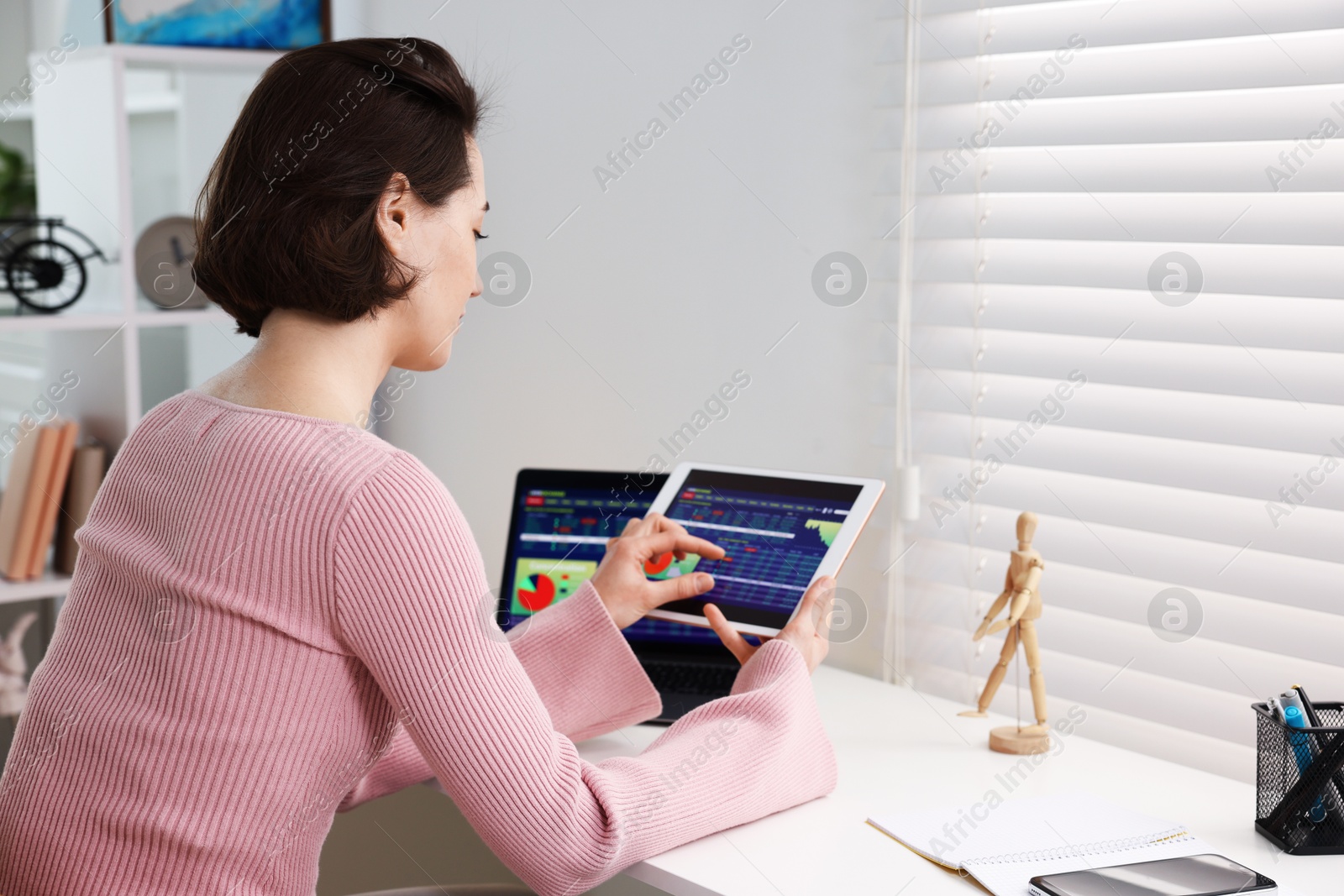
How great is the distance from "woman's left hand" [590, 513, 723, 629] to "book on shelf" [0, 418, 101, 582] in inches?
50.4

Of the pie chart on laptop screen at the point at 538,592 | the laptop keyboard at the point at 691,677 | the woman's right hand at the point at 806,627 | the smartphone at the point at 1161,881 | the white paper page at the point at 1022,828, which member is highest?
the woman's right hand at the point at 806,627

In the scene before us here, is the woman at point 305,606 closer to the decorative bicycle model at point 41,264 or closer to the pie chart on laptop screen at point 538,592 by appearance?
the pie chart on laptop screen at point 538,592

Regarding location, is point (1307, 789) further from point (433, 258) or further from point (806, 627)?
point (433, 258)

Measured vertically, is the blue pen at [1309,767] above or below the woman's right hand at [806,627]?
below

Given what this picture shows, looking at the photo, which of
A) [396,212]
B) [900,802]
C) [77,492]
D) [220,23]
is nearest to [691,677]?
[900,802]

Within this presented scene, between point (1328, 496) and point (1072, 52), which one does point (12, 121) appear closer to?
point (1072, 52)

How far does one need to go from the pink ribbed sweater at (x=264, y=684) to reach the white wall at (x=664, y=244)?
2.85 ft

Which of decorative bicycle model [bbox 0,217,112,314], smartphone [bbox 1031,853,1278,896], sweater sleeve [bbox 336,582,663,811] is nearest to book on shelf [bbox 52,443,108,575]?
decorative bicycle model [bbox 0,217,112,314]

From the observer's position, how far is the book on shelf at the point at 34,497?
2125 mm

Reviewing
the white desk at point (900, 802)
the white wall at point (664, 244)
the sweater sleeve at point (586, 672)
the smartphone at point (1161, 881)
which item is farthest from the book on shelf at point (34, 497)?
the smartphone at point (1161, 881)

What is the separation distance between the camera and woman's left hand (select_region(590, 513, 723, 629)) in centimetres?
134

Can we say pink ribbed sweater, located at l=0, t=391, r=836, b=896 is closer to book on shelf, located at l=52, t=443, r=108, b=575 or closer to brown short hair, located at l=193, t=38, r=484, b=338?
brown short hair, located at l=193, t=38, r=484, b=338

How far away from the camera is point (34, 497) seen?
6.98ft

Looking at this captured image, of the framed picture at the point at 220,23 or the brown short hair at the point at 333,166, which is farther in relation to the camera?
the framed picture at the point at 220,23
